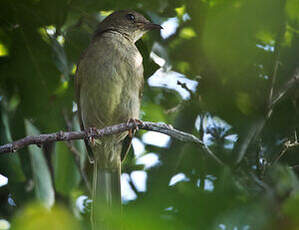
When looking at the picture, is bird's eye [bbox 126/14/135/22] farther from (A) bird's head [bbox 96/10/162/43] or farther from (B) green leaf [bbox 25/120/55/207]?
(B) green leaf [bbox 25/120/55/207]

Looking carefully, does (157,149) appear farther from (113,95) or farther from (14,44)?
(14,44)

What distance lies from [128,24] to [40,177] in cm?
212

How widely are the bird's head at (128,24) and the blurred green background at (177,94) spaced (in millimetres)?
130

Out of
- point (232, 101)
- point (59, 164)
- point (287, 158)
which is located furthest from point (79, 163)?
point (287, 158)

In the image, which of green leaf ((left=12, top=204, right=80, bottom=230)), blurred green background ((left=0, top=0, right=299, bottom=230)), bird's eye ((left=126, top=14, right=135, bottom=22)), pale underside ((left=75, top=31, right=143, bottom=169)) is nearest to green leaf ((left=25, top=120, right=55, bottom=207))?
blurred green background ((left=0, top=0, right=299, bottom=230))

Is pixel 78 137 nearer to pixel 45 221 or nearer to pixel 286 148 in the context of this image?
pixel 286 148

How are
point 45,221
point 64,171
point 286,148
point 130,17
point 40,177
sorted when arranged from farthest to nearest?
point 130,17 → point 64,171 → point 40,177 → point 286,148 → point 45,221

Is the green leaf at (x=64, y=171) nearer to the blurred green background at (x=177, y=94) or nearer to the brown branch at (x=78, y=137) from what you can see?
the blurred green background at (x=177, y=94)

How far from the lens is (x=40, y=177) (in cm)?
379

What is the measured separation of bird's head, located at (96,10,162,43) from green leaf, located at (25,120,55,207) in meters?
1.51

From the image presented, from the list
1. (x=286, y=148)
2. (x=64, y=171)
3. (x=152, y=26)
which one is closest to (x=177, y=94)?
(x=152, y=26)

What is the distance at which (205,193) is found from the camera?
169cm

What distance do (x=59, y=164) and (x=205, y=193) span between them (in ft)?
9.13

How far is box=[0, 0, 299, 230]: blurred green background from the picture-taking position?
99.5 inches
